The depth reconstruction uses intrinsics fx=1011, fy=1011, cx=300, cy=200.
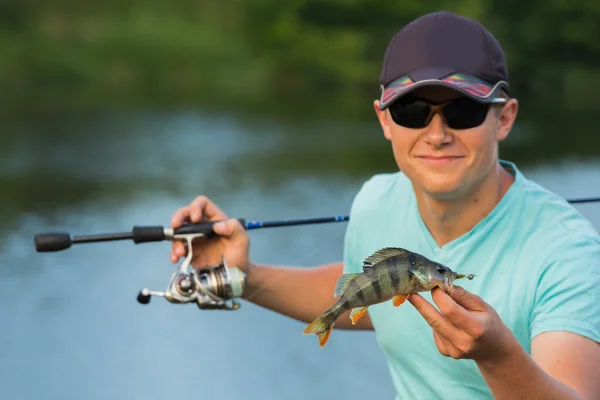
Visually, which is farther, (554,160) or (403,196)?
(554,160)

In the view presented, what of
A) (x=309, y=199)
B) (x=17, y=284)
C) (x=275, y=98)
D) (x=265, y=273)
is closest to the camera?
(x=265, y=273)

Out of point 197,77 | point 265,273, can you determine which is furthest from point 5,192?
point 197,77

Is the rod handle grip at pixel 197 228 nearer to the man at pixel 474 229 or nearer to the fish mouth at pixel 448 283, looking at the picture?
the man at pixel 474 229

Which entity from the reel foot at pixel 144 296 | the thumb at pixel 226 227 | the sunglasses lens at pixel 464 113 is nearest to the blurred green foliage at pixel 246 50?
the reel foot at pixel 144 296

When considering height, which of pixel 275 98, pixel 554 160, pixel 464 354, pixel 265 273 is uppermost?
pixel 464 354

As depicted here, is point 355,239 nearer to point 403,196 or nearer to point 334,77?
point 403,196

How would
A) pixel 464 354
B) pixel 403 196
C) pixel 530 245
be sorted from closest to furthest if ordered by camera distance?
pixel 464 354 → pixel 530 245 → pixel 403 196

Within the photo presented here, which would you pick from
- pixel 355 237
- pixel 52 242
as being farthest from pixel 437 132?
pixel 52 242

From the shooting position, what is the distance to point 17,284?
33.3 feet

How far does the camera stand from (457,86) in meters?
2.59

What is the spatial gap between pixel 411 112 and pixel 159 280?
7.28 metres

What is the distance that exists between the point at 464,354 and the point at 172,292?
1259 millimetres

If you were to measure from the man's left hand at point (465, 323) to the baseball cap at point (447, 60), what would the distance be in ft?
2.45

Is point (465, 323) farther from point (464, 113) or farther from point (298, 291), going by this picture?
point (298, 291)
